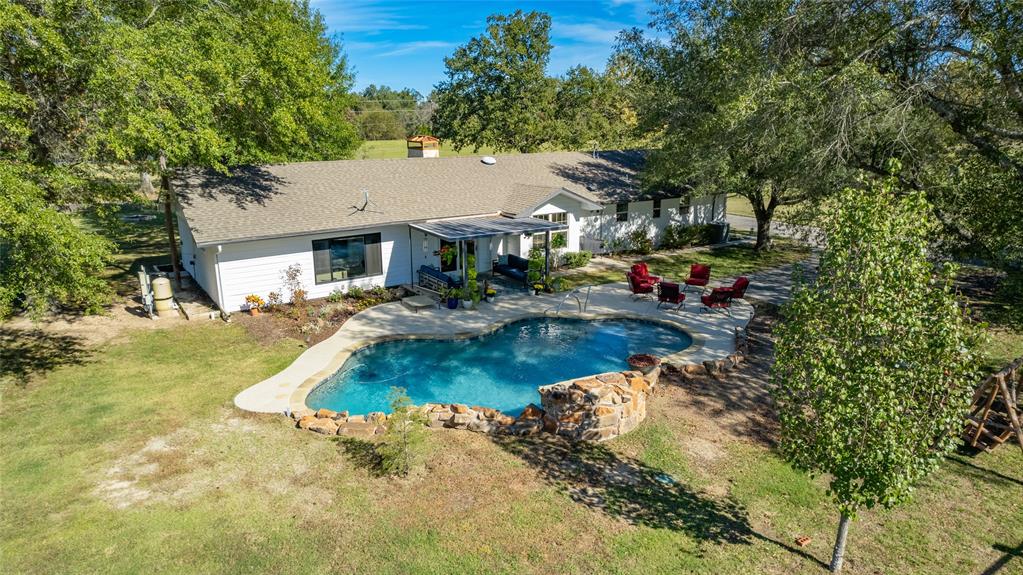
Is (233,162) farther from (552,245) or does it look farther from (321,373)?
(552,245)

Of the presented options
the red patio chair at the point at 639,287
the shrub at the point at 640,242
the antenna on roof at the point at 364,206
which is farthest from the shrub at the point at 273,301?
the shrub at the point at 640,242

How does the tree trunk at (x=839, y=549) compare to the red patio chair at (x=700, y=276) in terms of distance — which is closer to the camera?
the tree trunk at (x=839, y=549)

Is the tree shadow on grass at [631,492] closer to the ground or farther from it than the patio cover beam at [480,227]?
closer to the ground

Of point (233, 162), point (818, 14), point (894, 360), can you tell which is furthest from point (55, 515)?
point (818, 14)

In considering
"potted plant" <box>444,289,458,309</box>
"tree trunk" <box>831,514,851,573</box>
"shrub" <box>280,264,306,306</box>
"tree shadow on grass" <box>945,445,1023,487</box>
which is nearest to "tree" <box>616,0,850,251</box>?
"tree shadow on grass" <box>945,445,1023,487</box>

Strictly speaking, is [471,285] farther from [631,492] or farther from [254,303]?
[631,492]

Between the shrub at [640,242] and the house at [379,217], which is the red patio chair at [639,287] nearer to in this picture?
the house at [379,217]
